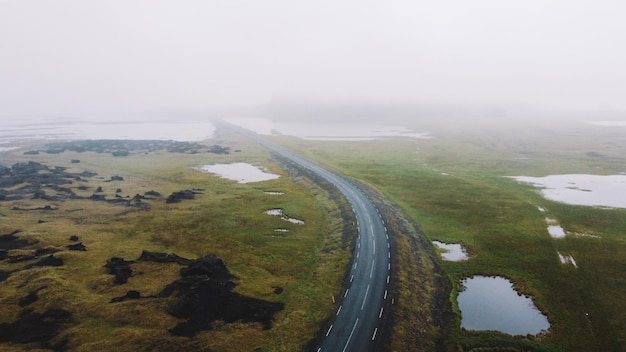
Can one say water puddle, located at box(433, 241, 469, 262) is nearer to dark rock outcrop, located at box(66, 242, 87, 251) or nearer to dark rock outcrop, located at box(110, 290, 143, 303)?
dark rock outcrop, located at box(110, 290, 143, 303)

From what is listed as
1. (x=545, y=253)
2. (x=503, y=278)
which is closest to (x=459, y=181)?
(x=545, y=253)

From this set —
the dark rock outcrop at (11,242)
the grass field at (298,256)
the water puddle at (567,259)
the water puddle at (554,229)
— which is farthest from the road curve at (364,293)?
the dark rock outcrop at (11,242)

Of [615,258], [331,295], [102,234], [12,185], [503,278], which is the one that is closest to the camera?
[331,295]

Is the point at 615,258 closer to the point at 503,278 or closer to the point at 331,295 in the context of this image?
the point at 503,278

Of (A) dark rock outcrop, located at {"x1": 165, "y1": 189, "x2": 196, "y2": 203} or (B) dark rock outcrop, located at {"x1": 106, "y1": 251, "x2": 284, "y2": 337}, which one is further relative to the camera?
(A) dark rock outcrop, located at {"x1": 165, "y1": 189, "x2": 196, "y2": 203}

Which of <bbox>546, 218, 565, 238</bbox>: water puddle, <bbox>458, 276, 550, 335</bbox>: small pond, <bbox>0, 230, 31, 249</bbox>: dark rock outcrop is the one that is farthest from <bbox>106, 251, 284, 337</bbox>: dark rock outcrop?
<bbox>546, 218, 565, 238</bbox>: water puddle
